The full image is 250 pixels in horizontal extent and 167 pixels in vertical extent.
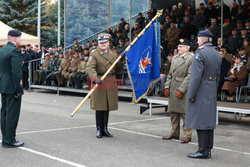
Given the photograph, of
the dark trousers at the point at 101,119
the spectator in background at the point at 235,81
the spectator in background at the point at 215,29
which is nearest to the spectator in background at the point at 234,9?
the spectator in background at the point at 215,29

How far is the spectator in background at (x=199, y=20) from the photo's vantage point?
57.7 feet

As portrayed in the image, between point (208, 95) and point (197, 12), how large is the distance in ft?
39.9

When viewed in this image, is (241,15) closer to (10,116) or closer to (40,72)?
(40,72)

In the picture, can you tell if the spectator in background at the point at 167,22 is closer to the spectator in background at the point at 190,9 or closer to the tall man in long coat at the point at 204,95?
the spectator in background at the point at 190,9

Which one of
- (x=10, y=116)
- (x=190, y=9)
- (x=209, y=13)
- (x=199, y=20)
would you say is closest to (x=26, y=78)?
(x=190, y=9)

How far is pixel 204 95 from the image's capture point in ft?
21.0

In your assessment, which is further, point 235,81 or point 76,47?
point 76,47

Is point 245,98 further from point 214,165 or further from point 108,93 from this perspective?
point 214,165

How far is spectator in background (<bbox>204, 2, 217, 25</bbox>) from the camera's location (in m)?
17.4

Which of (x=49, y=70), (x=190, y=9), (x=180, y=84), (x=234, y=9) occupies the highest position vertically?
(x=190, y=9)

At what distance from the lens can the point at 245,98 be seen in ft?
40.7

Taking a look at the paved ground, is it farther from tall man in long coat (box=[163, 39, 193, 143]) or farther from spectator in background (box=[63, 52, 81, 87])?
spectator in background (box=[63, 52, 81, 87])

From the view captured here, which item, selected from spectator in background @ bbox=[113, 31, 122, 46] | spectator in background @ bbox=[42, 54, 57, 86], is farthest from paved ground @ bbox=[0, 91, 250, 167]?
spectator in background @ bbox=[113, 31, 122, 46]

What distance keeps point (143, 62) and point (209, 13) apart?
9.56 m
